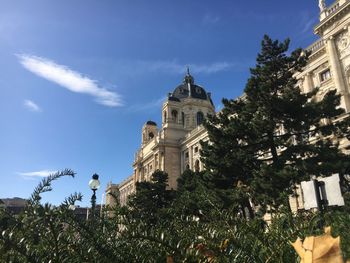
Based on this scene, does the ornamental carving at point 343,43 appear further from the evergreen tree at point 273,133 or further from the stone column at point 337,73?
the evergreen tree at point 273,133

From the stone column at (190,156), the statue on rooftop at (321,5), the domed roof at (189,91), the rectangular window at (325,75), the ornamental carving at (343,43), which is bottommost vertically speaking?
the stone column at (190,156)

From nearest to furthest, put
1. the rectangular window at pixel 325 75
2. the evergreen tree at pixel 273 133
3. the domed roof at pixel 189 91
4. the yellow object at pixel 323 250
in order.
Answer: the yellow object at pixel 323 250 < the evergreen tree at pixel 273 133 < the rectangular window at pixel 325 75 < the domed roof at pixel 189 91

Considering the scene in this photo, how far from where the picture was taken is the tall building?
29141mm

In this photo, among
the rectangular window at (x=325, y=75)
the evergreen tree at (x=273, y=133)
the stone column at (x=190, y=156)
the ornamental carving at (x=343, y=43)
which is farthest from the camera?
the stone column at (x=190, y=156)

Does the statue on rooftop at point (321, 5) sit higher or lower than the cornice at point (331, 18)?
higher

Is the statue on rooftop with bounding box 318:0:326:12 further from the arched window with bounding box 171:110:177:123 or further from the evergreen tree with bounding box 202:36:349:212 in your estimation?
the arched window with bounding box 171:110:177:123

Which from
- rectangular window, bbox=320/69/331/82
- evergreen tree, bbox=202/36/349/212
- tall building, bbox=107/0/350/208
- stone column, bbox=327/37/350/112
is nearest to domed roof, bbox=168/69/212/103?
tall building, bbox=107/0/350/208

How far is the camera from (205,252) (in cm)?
184

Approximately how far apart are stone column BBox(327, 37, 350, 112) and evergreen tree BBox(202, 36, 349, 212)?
371 inches

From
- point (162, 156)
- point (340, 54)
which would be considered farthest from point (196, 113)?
point (340, 54)

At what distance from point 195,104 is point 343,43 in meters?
40.9

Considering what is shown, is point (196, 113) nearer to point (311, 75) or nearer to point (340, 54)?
point (311, 75)

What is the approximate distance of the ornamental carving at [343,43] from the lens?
28.8 metres

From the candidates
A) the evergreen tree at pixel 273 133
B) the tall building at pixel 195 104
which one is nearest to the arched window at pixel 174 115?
the tall building at pixel 195 104
